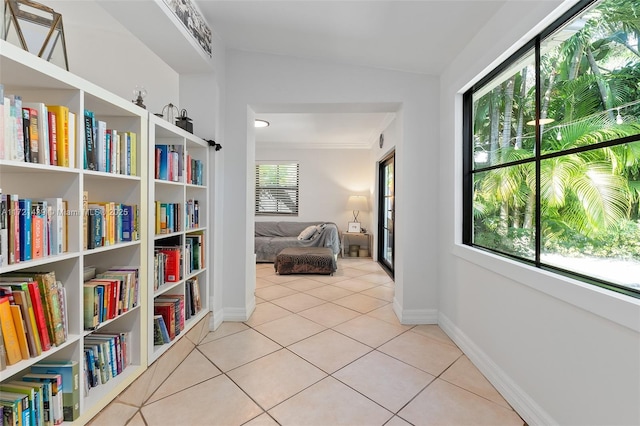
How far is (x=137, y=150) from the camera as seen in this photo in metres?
1.69

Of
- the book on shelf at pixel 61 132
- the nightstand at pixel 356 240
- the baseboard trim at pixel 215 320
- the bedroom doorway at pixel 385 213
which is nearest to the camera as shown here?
the book on shelf at pixel 61 132

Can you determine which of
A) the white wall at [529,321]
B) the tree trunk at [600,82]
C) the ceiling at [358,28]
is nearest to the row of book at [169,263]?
the ceiling at [358,28]

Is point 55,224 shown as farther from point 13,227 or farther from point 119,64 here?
point 119,64

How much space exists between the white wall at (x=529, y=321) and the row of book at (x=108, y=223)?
7.13 feet

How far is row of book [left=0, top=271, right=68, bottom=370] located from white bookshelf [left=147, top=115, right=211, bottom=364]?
1.83ft

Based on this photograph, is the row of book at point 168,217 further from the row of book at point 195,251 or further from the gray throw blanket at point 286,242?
the gray throw blanket at point 286,242

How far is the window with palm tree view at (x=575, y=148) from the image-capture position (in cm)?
114

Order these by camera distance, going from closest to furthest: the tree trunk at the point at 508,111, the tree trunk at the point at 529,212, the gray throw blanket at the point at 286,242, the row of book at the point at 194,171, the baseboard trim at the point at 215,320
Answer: the tree trunk at the point at 529,212
the tree trunk at the point at 508,111
the row of book at the point at 194,171
the baseboard trim at the point at 215,320
the gray throw blanket at the point at 286,242

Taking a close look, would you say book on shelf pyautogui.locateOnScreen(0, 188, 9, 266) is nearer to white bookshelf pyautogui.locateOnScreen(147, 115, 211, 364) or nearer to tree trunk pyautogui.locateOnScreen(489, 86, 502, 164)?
white bookshelf pyautogui.locateOnScreen(147, 115, 211, 364)

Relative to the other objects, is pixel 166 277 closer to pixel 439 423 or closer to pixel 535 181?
pixel 439 423

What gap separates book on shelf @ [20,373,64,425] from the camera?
1169 millimetres

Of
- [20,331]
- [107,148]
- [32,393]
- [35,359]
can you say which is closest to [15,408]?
[32,393]

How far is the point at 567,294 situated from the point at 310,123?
4.27 meters

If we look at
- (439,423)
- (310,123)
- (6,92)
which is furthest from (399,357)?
(310,123)
